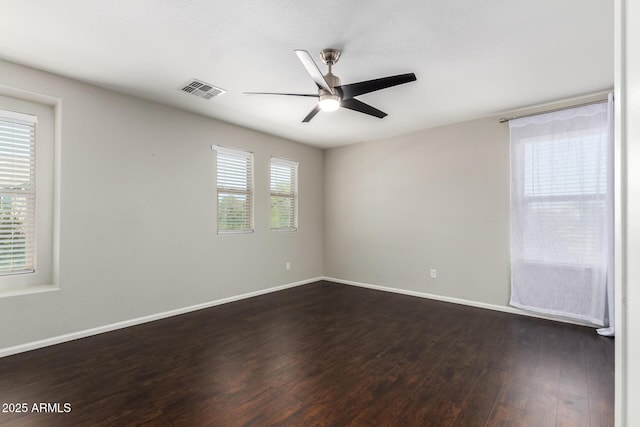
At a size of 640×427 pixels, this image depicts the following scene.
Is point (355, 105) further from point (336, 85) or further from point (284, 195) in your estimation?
point (284, 195)

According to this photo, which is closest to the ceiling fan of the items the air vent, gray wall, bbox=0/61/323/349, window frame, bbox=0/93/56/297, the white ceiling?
the white ceiling

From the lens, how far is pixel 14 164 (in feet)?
9.50

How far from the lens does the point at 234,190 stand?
178 inches

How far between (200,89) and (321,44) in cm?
155

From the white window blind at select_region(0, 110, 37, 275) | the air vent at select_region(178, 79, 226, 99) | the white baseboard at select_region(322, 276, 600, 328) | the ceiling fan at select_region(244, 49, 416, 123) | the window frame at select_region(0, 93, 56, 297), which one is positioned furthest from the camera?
the white baseboard at select_region(322, 276, 600, 328)

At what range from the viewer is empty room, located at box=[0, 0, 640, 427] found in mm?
2084

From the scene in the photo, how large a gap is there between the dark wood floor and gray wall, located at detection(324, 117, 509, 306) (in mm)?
891

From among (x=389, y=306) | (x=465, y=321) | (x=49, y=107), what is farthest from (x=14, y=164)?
(x=465, y=321)

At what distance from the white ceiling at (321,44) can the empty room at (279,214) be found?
21mm

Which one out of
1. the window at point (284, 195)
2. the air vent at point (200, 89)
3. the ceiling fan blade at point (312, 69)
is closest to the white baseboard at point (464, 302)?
the window at point (284, 195)

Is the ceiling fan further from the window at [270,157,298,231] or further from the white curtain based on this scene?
the window at [270,157,298,231]

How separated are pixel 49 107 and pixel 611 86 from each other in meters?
5.79

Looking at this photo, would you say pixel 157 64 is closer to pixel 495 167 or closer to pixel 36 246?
pixel 36 246

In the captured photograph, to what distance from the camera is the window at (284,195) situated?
16.8 ft
